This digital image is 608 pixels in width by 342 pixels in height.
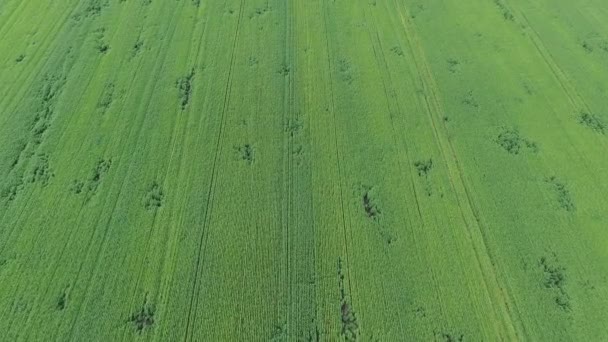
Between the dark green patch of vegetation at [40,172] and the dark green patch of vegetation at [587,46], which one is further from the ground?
the dark green patch of vegetation at [587,46]

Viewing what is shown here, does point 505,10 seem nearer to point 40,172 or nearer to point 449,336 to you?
point 449,336

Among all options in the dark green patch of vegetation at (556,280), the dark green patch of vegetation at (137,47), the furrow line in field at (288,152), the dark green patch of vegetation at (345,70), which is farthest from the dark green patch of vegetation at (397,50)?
the dark green patch of vegetation at (137,47)

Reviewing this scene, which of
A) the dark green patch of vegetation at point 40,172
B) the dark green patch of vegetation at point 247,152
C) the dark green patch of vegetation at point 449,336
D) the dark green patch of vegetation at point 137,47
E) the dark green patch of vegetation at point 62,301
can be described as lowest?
the dark green patch of vegetation at point 62,301

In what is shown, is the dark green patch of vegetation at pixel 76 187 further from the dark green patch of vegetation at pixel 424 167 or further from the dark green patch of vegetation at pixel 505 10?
the dark green patch of vegetation at pixel 505 10

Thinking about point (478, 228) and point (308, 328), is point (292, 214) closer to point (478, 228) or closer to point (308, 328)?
point (308, 328)

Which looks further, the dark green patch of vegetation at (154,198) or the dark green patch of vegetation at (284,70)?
the dark green patch of vegetation at (284,70)

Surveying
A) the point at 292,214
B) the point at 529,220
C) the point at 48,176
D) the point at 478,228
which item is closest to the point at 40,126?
the point at 48,176

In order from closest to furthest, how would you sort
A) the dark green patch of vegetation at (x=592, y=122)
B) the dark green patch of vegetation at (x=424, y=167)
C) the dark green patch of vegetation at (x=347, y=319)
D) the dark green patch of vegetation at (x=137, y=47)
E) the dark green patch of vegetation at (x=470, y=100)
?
the dark green patch of vegetation at (x=347, y=319) → the dark green patch of vegetation at (x=424, y=167) → the dark green patch of vegetation at (x=592, y=122) → the dark green patch of vegetation at (x=470, y=100) → the dark green patch of vegetation at (x=137, y=47)

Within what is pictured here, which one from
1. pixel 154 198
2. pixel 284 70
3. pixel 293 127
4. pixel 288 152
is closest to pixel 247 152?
pixel 288 152
